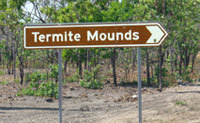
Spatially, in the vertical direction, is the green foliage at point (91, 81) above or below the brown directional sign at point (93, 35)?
below

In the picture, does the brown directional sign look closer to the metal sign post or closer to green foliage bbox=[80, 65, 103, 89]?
the metal sign post

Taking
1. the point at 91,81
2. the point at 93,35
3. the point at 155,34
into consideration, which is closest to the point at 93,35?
the point at 93,35

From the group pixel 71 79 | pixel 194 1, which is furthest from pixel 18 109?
pixel 194 1

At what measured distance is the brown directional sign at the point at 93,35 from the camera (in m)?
4.64

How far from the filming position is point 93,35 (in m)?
4.68

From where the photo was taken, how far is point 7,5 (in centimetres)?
2695

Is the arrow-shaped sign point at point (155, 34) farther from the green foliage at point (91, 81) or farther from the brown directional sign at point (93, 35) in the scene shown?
the green foliage at point (91, 81)

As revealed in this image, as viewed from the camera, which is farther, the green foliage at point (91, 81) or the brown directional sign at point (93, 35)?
the green foliage at point (91, 81)

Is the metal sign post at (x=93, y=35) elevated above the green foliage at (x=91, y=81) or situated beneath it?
elevated above

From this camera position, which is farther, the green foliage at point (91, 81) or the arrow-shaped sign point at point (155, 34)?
the green foliage at point (91, 81)

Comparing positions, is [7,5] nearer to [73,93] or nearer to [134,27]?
[73,93]

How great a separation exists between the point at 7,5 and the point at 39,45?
23639mm

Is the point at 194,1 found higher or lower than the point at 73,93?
higher

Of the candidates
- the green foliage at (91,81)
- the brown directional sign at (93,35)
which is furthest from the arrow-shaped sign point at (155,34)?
the green foliage at (91,81)
